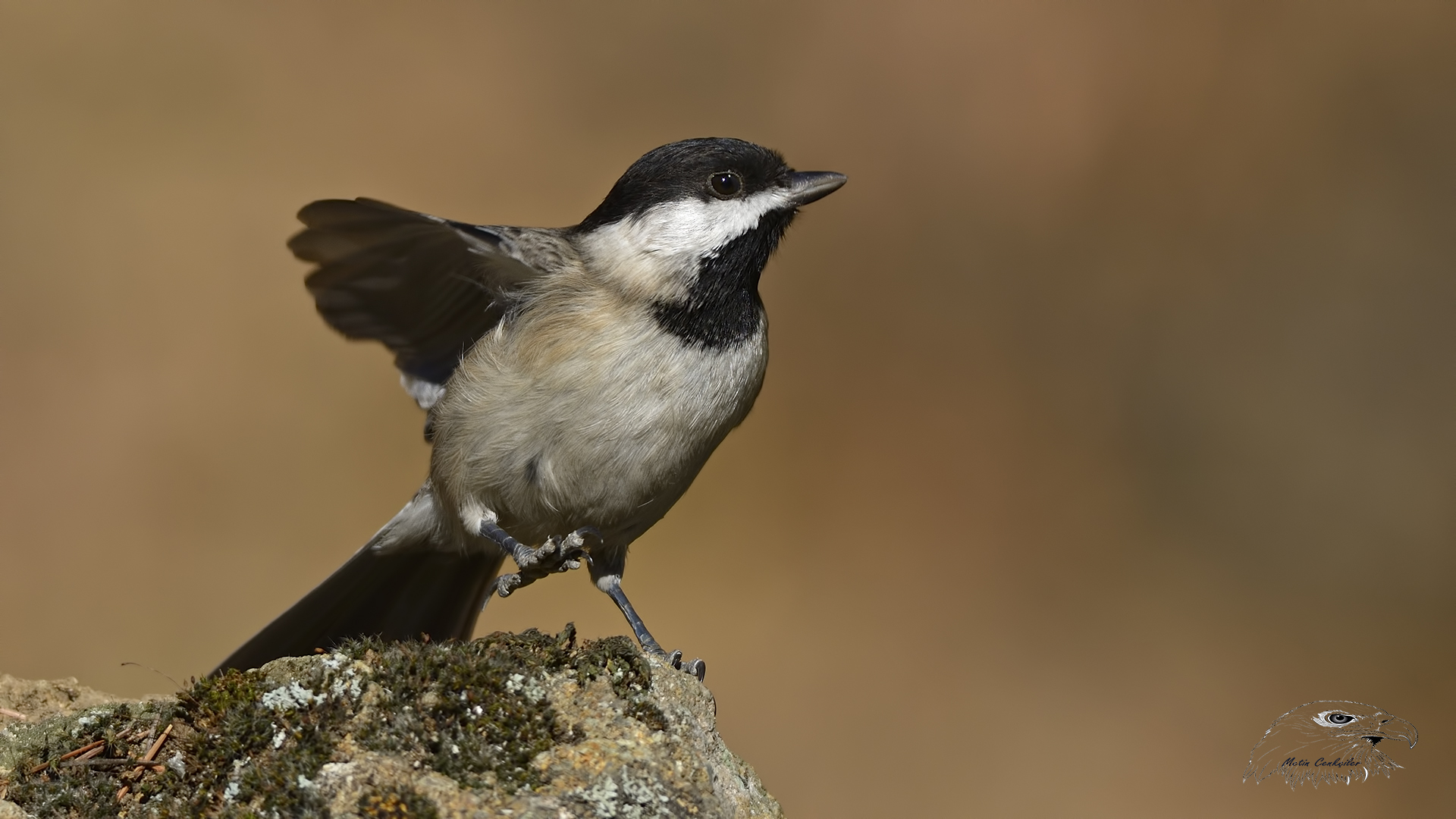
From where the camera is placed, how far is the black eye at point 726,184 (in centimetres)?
353

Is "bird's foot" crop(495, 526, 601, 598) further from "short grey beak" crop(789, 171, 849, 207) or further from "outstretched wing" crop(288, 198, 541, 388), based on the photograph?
"short grey beak" crop(789, 171, 849, 207)

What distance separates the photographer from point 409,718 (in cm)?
223

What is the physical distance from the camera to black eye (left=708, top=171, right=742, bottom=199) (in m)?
3.53

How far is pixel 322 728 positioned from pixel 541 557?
3.14ft

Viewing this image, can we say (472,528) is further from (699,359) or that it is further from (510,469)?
(699,359)

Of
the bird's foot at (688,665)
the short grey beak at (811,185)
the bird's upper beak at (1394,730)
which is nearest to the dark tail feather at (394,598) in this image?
the bird's foot at (688,665)

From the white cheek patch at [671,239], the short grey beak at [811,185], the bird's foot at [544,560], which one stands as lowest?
the bird's foot at [544,560]

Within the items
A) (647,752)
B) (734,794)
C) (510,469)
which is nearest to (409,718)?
(647,752)

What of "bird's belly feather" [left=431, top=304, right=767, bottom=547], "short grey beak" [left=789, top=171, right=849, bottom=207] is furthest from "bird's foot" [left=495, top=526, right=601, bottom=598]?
"short grey beak" [left=789, top=171, right=849, bottom=207]

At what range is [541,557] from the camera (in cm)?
308

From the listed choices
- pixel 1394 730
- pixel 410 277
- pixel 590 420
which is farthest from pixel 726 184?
pixel 1394 730

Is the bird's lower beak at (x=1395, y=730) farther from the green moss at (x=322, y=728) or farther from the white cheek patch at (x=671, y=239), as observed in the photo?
the green moss at (x=322, y=728)

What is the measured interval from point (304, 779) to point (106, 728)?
715 mm

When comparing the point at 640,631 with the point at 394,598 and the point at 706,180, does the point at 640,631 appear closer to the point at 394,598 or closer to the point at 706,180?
the point at 394,598
